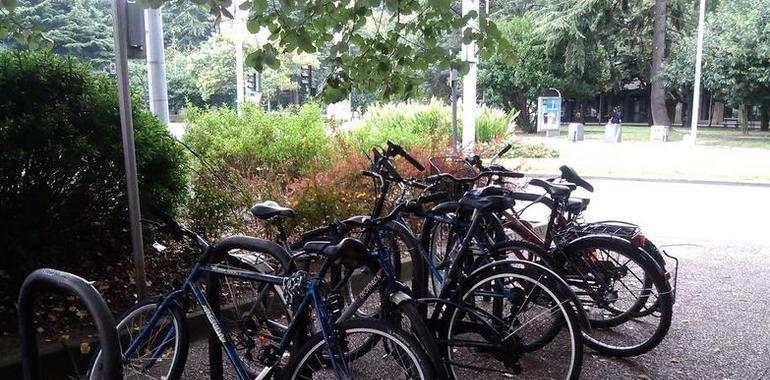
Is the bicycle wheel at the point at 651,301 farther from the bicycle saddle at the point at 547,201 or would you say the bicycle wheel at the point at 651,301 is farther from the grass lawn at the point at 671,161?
the grass lawn at the point at 671,161

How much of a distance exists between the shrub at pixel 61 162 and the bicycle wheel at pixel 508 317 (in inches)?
104

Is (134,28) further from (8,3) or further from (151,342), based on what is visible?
(151,342)

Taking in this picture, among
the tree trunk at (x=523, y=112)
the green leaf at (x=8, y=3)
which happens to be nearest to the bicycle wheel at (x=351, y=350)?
the green leaf at (x=8, y=3)

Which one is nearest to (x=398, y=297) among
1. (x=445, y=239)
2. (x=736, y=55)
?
(x=445, y=239)

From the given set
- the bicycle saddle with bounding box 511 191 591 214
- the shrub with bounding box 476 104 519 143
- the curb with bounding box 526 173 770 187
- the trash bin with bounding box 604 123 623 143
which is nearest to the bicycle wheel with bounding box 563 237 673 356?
the bicycle saddle with bounding box 511 191 591 214

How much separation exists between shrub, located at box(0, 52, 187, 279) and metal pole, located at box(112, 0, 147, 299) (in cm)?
38

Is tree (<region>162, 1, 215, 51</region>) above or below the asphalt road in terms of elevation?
above

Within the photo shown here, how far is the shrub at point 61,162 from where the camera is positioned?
387cm

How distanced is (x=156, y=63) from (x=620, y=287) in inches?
216

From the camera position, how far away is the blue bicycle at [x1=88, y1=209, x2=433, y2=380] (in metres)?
2.47

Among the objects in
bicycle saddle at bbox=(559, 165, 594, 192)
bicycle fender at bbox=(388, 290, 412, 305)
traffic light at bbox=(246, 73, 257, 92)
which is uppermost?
traffic light at bbox=(246, 73, 257, 92)

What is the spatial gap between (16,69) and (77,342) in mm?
1820

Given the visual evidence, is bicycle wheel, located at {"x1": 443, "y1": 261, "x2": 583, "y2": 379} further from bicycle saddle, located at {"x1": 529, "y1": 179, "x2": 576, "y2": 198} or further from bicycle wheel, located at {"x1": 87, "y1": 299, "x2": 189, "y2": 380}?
bicycle wheel, located at {"x1": 87, "y1": 299, "x2": 189, "y2": 380}

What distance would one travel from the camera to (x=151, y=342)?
301cm
